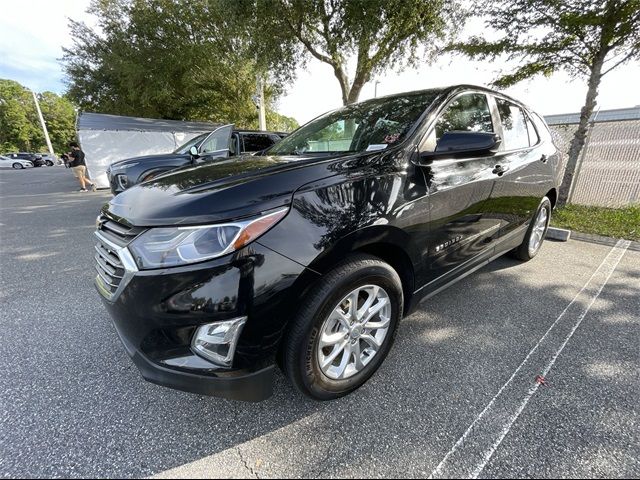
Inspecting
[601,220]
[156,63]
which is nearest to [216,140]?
[601,220]

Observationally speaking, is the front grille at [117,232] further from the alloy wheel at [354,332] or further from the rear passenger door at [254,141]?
the rear passenger door at [254,141]

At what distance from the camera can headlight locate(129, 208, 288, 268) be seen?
1.27 meters

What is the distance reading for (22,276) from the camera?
3346mm

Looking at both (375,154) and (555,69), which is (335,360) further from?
(555,69)

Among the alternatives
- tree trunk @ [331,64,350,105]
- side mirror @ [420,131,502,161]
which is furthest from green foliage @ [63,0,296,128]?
side mirror @ [420,131,502,161]

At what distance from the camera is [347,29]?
265 inches

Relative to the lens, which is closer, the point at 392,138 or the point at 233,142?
the point at 392,138

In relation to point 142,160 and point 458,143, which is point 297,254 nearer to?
point 458,143

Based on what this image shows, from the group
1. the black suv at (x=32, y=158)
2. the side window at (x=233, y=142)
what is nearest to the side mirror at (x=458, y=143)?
the side window at (x=233, y=142)

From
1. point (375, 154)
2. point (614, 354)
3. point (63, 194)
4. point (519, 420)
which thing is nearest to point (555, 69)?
point (614, 354)

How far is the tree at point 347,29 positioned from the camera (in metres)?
6.39

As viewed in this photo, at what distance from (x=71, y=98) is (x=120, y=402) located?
2561cm

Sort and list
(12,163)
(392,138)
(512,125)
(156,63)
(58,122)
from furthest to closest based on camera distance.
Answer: (58,122), (12,163), (156,63), (512,125), (392,138)

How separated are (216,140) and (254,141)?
0.78 m
